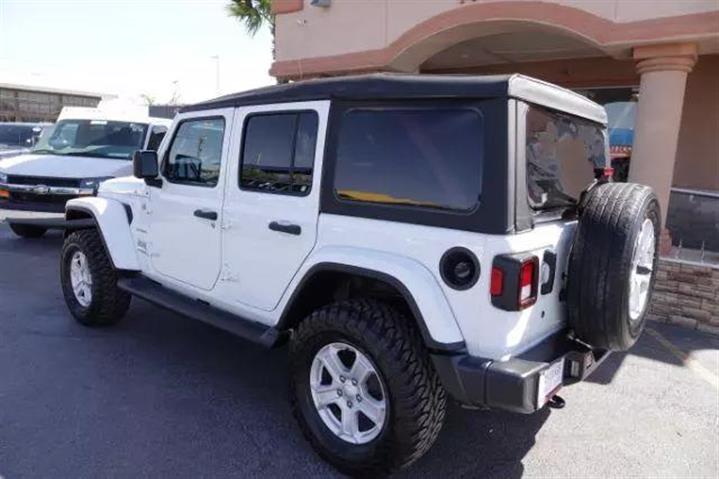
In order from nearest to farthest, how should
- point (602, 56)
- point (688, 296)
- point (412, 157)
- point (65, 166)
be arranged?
point (412, 157) < point (688, 296) < point (65, 166) < point (602, 56)

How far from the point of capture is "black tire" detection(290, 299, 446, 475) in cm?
258

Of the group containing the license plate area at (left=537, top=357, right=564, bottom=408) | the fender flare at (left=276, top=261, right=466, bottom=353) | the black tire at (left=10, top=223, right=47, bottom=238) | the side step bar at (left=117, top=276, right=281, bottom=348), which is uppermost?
the fender flare at (left=276, top=261, right=466, bottom=353)

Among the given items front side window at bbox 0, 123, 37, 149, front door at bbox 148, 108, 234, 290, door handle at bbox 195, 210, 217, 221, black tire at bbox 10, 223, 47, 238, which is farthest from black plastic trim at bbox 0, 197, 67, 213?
front side window at bbox 0, 123, 37, 149

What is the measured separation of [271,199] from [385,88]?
0.97 meters

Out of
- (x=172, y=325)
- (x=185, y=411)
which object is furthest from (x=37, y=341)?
(x=185, y=411)

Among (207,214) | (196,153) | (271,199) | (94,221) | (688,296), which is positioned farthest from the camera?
(688,296)

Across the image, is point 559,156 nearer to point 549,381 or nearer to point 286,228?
point 549,381

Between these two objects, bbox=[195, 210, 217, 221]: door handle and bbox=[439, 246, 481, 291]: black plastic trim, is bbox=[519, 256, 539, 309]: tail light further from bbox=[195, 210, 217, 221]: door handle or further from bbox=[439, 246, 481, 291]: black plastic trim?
bbox=[195, 210, 217, 221]: door handle

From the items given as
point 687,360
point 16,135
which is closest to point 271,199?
point 687,360

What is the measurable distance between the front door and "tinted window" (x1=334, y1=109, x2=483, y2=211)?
3.55ft

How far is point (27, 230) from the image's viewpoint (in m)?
8.64

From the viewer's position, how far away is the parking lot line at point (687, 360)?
14.1ft

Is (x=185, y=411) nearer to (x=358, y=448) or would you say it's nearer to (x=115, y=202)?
(x=358, y=448)

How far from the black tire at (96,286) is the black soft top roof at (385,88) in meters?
1.97
